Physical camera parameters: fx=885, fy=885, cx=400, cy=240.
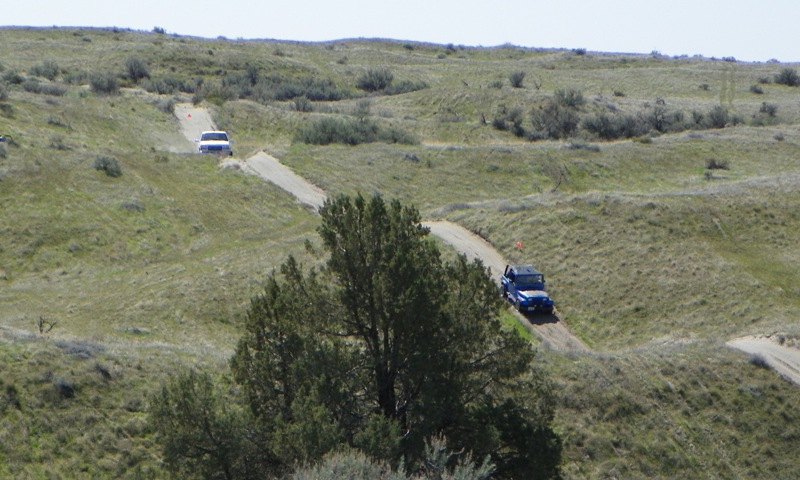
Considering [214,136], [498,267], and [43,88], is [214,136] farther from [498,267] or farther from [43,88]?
[498,267]

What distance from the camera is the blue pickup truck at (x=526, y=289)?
119ft

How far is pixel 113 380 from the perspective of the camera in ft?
78.5

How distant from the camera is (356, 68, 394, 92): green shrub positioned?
108625 millimetres

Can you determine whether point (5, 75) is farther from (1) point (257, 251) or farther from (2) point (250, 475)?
(2) point (250, 475)

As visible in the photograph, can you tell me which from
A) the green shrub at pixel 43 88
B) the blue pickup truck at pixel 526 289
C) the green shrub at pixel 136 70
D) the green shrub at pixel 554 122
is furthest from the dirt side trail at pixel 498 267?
the green shrub at pixel 136 70

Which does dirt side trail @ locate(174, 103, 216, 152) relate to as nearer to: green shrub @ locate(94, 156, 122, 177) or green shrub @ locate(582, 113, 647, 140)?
green shrub @ locate(94, 156, 122, 177)

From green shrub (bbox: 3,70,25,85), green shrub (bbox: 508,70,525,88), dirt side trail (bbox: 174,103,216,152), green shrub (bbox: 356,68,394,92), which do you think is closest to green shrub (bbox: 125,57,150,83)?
dirt side trail (bbox: 174,103,216,152)

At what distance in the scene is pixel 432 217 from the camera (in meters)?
48.9

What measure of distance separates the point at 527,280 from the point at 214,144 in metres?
32.6

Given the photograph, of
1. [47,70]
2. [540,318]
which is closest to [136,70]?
[47,70]

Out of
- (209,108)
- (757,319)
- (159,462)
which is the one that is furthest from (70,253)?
(209,108)

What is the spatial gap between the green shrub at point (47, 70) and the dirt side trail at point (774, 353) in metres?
75.1

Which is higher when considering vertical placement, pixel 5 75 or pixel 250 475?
pixel 5 75

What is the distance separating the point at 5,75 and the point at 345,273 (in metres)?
67.4
